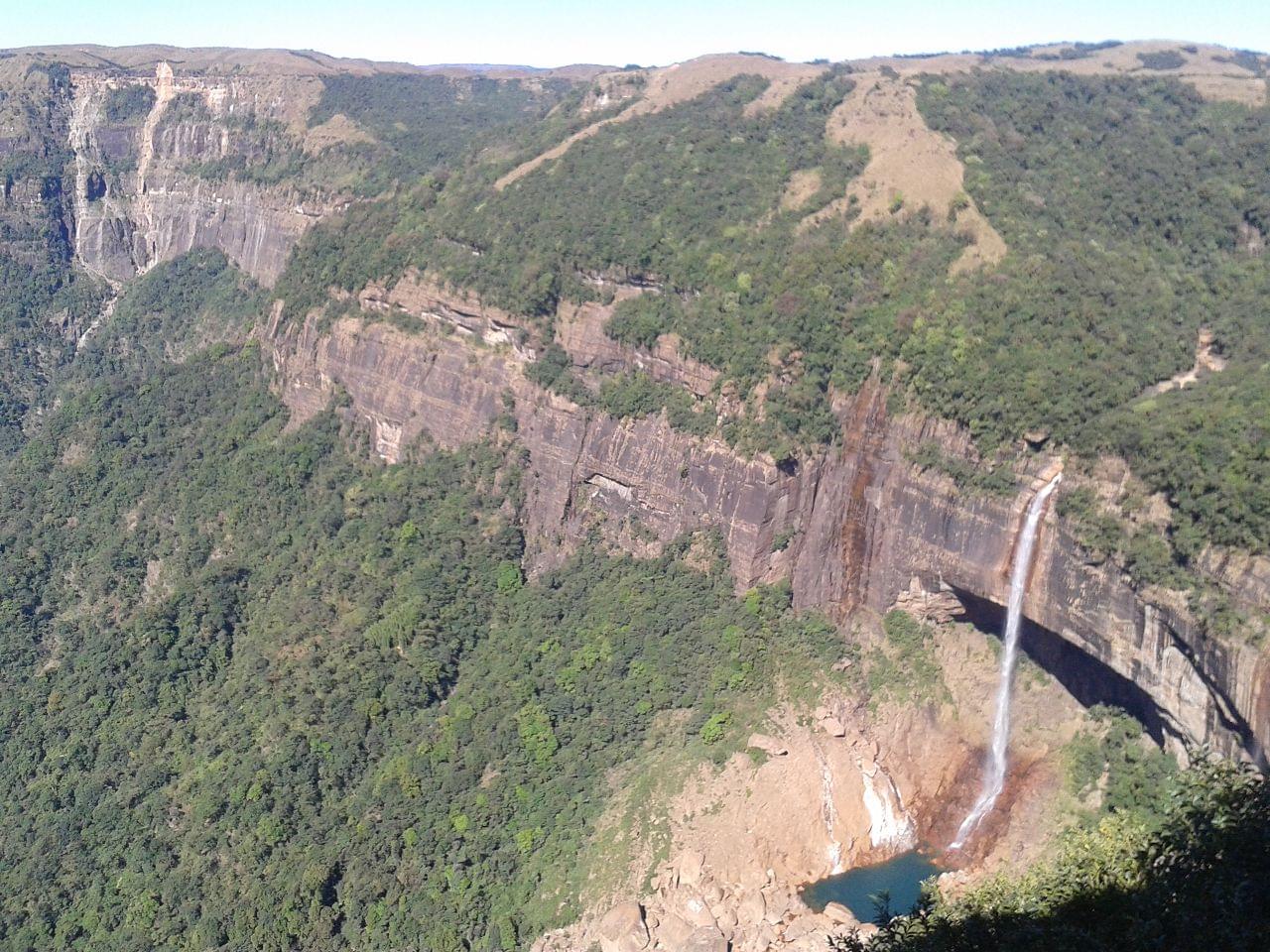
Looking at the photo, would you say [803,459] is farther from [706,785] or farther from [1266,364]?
[1266,364]

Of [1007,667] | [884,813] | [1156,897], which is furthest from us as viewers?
[1007,667]

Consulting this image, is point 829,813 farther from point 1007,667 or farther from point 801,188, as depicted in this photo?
point 801,188

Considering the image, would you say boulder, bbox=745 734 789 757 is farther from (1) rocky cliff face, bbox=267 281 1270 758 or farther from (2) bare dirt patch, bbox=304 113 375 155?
(2) bare dirt patch, bbox=304 113 375 155

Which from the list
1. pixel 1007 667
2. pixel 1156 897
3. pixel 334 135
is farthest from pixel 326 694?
pixel 334 135

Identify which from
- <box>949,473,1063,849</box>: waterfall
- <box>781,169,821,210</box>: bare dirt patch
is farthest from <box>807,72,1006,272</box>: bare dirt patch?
<box>949,473,1063,849</box>: waterfall

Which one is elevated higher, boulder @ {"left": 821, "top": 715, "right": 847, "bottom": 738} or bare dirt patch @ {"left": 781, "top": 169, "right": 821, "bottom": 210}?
bare dirt patch @ {"left": 781, "top": 169, "right": 821, "bottom": 210}

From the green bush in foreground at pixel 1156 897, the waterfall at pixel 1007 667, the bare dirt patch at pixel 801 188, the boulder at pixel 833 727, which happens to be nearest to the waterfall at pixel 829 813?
the boulder at pixel 833 727
